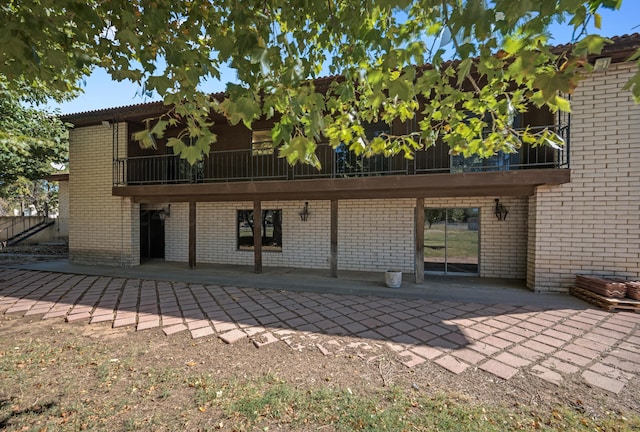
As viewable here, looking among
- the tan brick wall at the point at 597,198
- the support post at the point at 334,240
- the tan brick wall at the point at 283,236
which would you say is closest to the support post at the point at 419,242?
the support post at the point at 334,240

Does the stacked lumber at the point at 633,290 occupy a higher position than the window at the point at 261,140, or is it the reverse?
the window at the point at 261,140

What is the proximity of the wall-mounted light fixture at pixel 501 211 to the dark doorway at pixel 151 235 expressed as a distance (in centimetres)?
1070

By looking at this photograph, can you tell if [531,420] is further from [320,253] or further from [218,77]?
[320,253]

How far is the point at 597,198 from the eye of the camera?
19.0 feet

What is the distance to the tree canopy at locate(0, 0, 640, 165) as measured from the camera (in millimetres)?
1979

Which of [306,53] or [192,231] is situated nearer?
[306,53]

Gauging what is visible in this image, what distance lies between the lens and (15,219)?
56.4 ft

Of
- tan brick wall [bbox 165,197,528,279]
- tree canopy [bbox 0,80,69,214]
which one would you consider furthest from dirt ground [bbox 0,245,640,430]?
tan brick wall [bbox 165,197,528,279]

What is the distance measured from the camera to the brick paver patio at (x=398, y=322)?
3318mm

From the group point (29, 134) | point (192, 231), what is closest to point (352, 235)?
point (192, 231)

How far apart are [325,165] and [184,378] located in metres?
6.31

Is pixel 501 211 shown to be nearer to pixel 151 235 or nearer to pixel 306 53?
pixel 306 53

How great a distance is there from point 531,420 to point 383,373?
124 cm

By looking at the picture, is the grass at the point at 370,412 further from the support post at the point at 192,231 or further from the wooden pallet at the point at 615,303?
the support post at the point at 192,231
